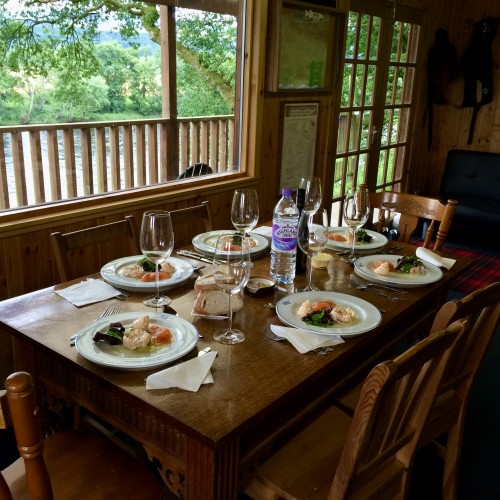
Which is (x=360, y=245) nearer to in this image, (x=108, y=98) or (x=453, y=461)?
(x=453, y=461)

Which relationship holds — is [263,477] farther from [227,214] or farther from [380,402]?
[227,214]

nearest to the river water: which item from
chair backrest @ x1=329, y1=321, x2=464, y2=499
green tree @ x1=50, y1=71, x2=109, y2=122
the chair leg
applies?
green tree @ x1=50, y1=71, x2=109, y2=122

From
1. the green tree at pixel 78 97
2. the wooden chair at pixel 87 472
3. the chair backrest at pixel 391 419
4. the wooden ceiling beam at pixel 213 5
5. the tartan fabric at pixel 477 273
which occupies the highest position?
the wooden ceiling beam at pixel 213 5

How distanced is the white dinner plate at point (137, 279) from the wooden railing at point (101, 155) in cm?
77

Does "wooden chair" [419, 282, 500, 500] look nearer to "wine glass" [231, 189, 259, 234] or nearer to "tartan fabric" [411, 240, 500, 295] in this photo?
"wine glass" [231, 189, 259, 234]

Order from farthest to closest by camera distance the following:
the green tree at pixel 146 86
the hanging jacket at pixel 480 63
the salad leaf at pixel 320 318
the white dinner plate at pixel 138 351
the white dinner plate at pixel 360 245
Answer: the hanging jacket at pixel 480 63, the green tree at pixel 146 86, the white dinner plate at pixel 360 245, the salad leaf at pixel 320 318, the white dinner plate at pixel 138 351

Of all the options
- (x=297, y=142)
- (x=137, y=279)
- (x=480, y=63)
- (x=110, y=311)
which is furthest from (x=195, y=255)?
(x=480, y=63)

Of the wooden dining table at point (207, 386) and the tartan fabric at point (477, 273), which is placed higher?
the wooden dining table at point (207, 386)

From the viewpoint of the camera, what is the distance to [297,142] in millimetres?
3566

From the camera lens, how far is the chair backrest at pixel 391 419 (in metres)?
1.06

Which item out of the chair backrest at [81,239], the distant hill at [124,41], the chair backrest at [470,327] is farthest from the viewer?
the distant hill at [124,41]

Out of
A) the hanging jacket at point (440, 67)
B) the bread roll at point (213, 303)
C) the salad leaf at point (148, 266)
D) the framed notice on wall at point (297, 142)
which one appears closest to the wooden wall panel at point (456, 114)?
the hanging jacket at point (440, 67)

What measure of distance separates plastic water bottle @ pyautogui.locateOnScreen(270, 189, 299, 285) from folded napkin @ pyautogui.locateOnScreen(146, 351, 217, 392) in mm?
609

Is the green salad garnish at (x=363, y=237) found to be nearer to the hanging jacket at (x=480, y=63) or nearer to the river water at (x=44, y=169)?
the river water at (x=44, y=169)
